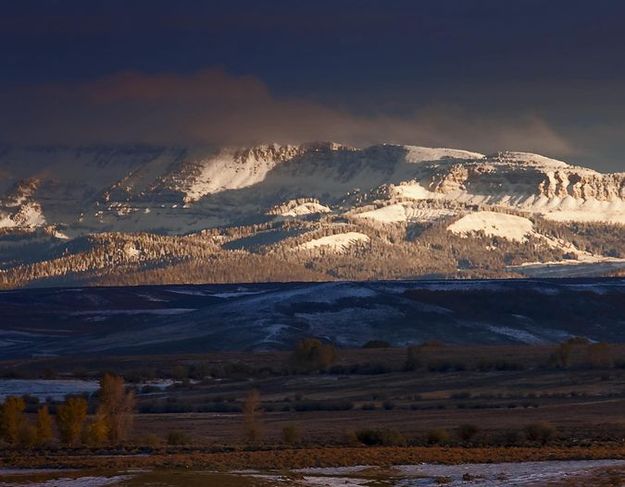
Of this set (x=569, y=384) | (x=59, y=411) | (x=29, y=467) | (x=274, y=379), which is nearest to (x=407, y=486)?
(x=29, y=467)

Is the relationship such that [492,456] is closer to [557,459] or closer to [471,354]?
[557,459]

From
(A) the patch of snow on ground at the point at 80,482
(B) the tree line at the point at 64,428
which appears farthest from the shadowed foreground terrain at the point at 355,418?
(B) the tree line at the point at 64,428

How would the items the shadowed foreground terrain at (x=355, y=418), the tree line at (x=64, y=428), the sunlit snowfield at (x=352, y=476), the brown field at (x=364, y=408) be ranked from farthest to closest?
the tree line at (x=64, y=428) < the brown field at (x=364, y=408) < the shadowed foreground terrain at (x=355, y=418) < the sunlit snowfield at (x=352, y=476)

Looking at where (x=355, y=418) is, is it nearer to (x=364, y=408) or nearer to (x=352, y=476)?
(x=364, y=408)

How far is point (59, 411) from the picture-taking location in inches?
4040

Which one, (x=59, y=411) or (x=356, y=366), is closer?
(x=59, y=411)

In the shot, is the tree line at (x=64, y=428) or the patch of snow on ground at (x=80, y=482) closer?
the patch of snow on ground at (x=80, y=482)

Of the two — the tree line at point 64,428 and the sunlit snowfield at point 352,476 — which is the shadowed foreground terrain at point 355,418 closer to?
the sunlit snowfield at point 352,476

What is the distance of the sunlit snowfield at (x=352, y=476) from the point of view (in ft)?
255

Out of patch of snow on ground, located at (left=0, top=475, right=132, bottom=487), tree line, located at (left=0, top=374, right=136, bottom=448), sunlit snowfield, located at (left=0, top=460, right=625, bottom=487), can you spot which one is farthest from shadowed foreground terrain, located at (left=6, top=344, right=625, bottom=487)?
tree line, located at (left=0, top=374, right=136, bottom=448)

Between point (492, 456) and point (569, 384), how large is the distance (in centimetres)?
5750

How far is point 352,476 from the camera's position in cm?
8081

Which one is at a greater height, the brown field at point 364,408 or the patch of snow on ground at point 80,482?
the brown field at point 364,408

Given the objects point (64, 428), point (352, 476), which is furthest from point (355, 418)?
point (352, 476)
